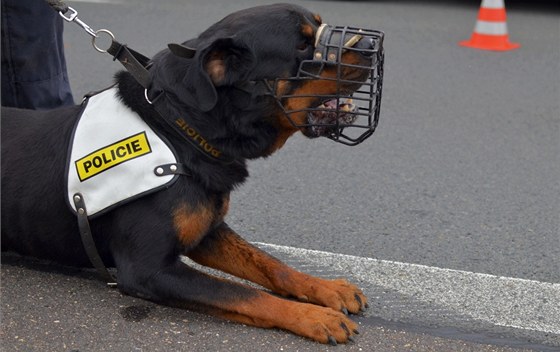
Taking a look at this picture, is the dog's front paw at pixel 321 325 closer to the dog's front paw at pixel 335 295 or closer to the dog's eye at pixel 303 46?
the dog's front paw at pixel 335 295

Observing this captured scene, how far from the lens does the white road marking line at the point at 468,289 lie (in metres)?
3.28

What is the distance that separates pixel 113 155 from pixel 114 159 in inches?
0.6

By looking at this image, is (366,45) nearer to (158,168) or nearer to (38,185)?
(158,168)

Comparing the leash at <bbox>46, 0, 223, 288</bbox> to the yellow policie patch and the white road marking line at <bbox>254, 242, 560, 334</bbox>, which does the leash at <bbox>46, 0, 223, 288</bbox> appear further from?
the white road marking line at <bbox>254, 242, 560, 334</bbox>

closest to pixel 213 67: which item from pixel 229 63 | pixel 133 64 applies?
pixel 229 63

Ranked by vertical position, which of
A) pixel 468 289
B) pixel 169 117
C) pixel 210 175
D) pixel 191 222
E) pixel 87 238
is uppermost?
pixel 169 117

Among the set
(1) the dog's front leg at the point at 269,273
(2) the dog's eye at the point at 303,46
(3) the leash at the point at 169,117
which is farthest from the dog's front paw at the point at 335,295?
(2) the dog's eye at the point at 303,46

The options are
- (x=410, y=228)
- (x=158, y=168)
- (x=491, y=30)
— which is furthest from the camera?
(x=491, y=30)

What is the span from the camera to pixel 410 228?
13.5ft

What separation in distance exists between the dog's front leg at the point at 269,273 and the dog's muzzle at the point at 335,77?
1.77ft

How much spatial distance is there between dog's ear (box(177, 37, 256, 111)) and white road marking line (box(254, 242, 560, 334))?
3.34 ft

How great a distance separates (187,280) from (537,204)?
6.90ft

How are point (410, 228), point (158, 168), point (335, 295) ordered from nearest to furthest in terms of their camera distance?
point (158, 168)
point (335, 295)
point (410, 228)

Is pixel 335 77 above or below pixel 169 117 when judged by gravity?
above
